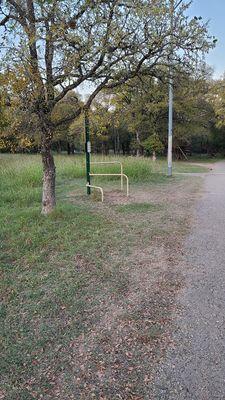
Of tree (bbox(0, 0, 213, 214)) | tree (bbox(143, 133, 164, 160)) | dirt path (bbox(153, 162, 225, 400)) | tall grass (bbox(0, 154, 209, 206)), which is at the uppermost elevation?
tree (bbox(0, 0, 213, 214))

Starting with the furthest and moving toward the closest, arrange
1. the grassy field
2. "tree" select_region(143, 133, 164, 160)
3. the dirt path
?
1. "tree" select_region(143, 133, 164, 160)
2. the grassy field
3. the dirt path

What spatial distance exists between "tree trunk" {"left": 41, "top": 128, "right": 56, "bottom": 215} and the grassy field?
252mm

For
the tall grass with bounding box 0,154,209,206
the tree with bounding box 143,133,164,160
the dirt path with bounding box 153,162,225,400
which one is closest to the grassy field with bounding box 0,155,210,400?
the dirt path with bounding box 153,162,225,400

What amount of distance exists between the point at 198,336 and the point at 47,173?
170 inches

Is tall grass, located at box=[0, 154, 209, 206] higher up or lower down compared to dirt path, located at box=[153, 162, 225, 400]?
higher up

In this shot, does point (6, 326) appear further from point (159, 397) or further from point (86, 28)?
point (86, 28)

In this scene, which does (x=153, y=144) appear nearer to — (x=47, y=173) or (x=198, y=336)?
(x=47, y=173)

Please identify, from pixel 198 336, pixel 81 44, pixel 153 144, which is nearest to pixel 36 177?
pixel 81 44

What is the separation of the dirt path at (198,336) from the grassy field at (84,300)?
0.42 ft

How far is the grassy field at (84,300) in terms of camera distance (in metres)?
2.12

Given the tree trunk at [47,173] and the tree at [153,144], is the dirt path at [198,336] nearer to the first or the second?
the tree trunk at [47,173]

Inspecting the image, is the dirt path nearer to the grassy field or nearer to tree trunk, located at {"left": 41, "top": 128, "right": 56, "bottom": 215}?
the grassy field

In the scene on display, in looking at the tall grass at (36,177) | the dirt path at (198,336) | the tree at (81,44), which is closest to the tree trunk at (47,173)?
the tree at (81,44)

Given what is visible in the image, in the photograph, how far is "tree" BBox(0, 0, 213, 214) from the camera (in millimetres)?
4762
